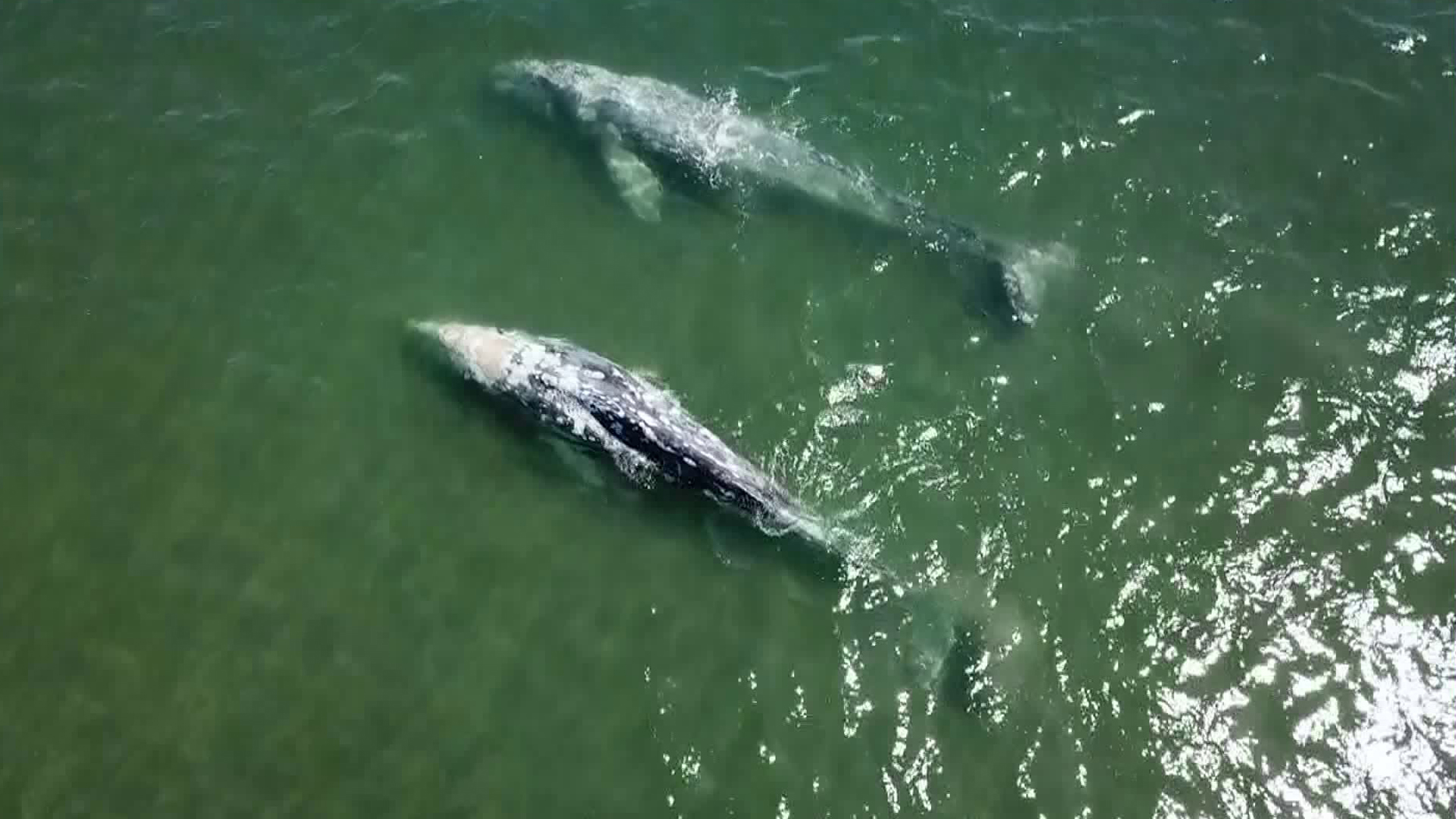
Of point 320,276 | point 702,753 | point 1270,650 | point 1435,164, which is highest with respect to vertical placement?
point 1435,164

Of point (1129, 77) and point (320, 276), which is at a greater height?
point (1129, 77)

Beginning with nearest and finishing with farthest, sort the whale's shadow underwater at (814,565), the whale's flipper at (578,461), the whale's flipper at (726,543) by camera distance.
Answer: the whale's shadow underwater at (814,565) → the whale's flipper at (726,543) → the whale's flipper at (578,461)

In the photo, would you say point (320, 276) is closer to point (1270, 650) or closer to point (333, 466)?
point (333, 466)

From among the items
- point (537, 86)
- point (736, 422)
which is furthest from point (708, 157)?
point (736, 422)

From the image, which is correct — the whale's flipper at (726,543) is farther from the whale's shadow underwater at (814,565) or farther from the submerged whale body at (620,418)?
the submerged whale body at (620,418)

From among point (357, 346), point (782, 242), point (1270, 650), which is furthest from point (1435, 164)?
point (357, 346)

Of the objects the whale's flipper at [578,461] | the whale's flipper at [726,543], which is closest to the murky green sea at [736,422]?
the whale's flipper at [726,543]

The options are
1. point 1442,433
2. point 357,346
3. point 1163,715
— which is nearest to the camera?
point 1163,715
